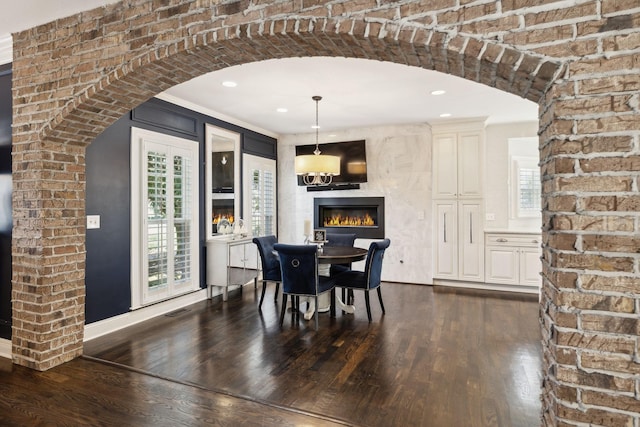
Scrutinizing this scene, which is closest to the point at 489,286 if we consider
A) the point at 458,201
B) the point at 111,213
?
the point at 458,201

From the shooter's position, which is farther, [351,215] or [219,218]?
[351,215]

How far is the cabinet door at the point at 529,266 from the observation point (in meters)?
5.34

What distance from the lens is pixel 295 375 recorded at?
9.11ft

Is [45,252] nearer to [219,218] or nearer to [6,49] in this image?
[6,49]

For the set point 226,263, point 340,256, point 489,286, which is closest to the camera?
point 340,256

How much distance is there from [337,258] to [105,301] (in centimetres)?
239

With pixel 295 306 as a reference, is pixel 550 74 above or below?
above

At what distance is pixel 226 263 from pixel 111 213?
→ 1.61m

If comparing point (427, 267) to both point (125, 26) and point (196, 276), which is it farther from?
point (125, 26)

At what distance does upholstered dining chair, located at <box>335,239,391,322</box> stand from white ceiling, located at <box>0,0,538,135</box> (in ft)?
5.82

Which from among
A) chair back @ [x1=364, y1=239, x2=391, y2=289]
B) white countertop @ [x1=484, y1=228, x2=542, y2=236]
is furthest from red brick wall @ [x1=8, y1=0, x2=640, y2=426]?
white countertop @ [x1=484, y1=228, x2=542, y2=236]

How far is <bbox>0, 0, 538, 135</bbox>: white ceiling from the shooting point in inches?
131

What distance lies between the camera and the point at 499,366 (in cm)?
295

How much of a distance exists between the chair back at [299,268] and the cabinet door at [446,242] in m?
2.92
